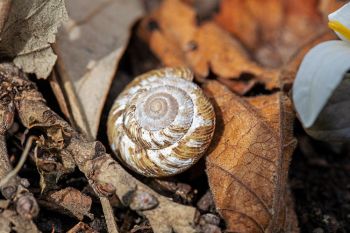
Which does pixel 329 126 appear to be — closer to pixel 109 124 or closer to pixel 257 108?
pixel 257 108

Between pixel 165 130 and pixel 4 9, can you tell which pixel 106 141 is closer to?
pixel 165 130

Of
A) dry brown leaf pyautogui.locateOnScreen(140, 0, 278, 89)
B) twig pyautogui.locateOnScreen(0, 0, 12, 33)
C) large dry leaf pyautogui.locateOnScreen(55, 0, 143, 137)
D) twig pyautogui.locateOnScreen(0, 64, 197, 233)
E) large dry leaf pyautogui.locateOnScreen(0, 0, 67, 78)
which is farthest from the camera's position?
dry brown leaf pyautogui.locateOnScreen(140, 0, 278, 89)

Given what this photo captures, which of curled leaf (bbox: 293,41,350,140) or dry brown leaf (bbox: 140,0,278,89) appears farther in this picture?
dry brown leaf (bbox: 140,0,278,89)

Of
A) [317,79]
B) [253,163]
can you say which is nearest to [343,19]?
[317,79]

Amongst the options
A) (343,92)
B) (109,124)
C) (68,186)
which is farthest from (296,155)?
(68,186)

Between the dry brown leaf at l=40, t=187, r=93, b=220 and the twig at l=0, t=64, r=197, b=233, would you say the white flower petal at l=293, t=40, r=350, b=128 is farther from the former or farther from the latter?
the dry brown leaf at l=40, t=187, r=93, b=220

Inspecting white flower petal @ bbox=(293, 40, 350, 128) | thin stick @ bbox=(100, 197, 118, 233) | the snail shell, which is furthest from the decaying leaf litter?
white flower petal @ bbox=(293, 40, 350, 128)
